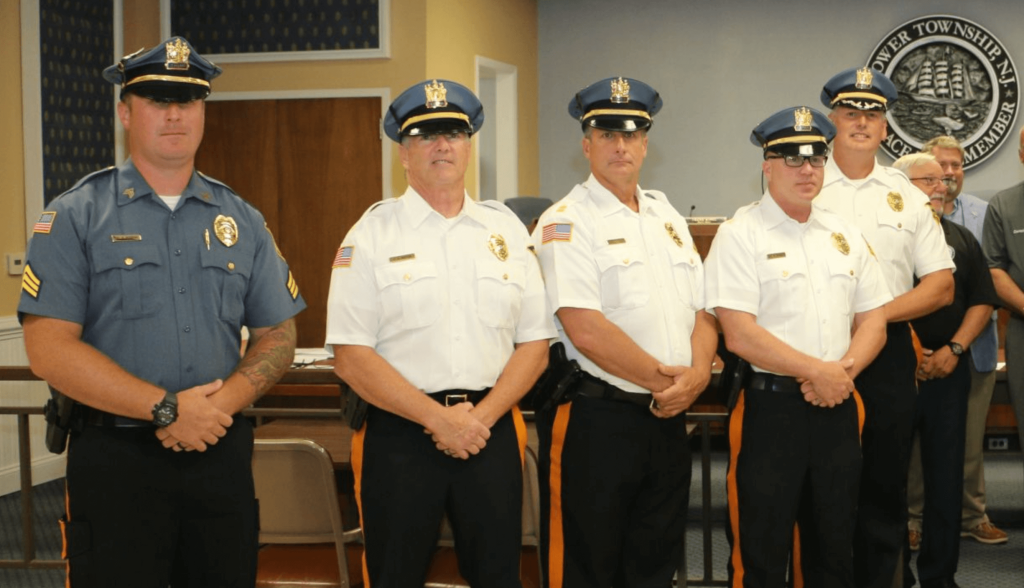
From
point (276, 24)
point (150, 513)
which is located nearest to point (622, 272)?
point (150, 513)

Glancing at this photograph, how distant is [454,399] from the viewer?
2.55 meters

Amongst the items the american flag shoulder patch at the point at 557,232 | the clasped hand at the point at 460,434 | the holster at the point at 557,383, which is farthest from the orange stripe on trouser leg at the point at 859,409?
the clasped hand at the point at 460,434

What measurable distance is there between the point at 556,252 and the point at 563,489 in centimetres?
60

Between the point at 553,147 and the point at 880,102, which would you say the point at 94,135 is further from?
the point at 880,102

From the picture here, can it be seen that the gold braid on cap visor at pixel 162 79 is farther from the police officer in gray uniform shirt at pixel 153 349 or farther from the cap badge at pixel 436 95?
the cap badge at pixel 436 95

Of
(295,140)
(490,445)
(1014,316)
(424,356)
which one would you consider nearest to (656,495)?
(490,445)

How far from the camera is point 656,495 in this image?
110 inches

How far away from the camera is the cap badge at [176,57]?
7.60ft

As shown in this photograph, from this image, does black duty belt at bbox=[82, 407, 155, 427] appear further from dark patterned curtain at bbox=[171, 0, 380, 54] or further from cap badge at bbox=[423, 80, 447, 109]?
dark patterned curtain at bbox=[171, 0, 380, 54]

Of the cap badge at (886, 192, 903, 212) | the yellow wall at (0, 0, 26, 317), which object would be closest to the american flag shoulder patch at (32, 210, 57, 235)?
the cap badge at (886, 192, 903, 212)

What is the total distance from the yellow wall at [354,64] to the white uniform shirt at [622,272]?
3913 millimetres

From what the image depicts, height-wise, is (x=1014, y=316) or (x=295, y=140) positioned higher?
(x=295, y=140)

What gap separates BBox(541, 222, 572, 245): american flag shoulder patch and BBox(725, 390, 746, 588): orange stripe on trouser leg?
0.65 meters

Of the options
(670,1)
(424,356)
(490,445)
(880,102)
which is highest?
(670,1)
